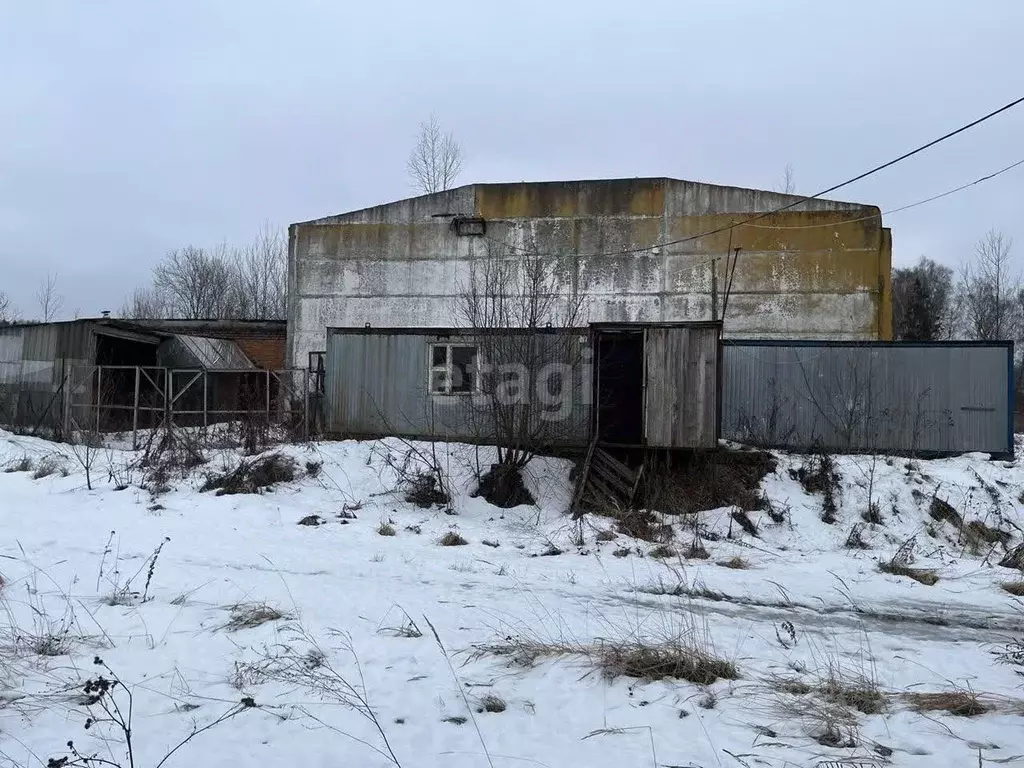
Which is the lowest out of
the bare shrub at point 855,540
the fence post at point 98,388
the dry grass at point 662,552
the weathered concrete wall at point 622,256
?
the bare shrub at point 855,540

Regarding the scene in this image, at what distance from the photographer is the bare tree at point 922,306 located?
141 feet

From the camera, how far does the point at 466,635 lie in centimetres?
580

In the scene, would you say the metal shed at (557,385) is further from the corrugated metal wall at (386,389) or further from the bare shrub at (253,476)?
the bare shrub at (253,476)

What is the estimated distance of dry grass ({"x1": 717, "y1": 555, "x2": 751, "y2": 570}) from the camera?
904 centimetres

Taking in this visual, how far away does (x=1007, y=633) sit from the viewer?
6480 millimetres

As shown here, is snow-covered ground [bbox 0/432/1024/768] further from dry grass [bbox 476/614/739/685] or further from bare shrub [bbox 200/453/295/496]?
bare shrub [bbox 200/453/295/496]

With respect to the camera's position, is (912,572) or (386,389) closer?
(912,572)

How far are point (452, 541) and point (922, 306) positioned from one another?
138ft

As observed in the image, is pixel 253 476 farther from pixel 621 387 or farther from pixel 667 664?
pixel 667 664

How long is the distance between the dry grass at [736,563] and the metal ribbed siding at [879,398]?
6.29 metres

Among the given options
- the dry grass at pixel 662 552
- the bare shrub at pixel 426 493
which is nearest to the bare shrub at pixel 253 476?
the bare shrub at pixel 426 493

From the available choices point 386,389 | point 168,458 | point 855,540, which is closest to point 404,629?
point 855,540

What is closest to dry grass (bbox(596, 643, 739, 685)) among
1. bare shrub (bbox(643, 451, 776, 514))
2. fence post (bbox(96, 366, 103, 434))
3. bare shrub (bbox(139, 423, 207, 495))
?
bare shrub (bbox(643, 451, 776, 514))

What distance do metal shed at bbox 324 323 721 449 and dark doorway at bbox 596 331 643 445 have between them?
0.8 inches
